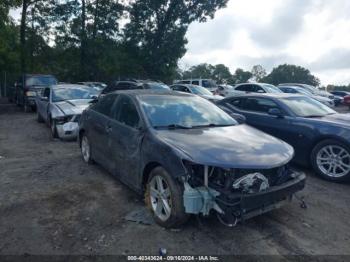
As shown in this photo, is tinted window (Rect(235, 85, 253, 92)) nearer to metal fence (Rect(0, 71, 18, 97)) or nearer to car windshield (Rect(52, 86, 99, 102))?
car windshield (Rect(52, 86, 99, 102))

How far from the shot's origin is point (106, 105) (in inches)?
213

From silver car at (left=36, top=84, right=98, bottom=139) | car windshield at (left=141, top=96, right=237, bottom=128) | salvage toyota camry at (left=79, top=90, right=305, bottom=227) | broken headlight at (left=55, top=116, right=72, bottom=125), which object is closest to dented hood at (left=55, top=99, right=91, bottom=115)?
silver car at (left=36, top=84, right=98, bottom=139)

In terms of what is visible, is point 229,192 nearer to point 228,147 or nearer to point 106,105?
point 228,147

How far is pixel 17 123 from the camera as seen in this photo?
11914 mm

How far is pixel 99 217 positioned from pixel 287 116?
4250mm

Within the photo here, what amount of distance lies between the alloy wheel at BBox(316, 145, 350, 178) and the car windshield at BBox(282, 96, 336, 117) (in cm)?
101

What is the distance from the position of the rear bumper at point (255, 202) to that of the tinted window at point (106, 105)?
285cm

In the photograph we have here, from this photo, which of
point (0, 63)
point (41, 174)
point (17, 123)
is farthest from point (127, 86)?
point (0, 63)

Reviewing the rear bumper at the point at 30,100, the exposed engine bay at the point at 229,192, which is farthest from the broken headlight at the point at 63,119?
the rear bumper at the point at 30,100

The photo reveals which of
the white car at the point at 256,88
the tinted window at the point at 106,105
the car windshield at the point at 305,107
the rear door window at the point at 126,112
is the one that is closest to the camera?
the rear door window at the point at 126,112

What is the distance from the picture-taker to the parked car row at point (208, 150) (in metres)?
3.23

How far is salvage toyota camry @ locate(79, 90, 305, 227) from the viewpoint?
320cm

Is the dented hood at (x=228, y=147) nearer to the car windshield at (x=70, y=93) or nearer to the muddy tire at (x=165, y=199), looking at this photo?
the muddy tire at (x=165, y=199)

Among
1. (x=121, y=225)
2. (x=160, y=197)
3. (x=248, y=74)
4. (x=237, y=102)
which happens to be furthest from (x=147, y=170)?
(x=248, y=74)
